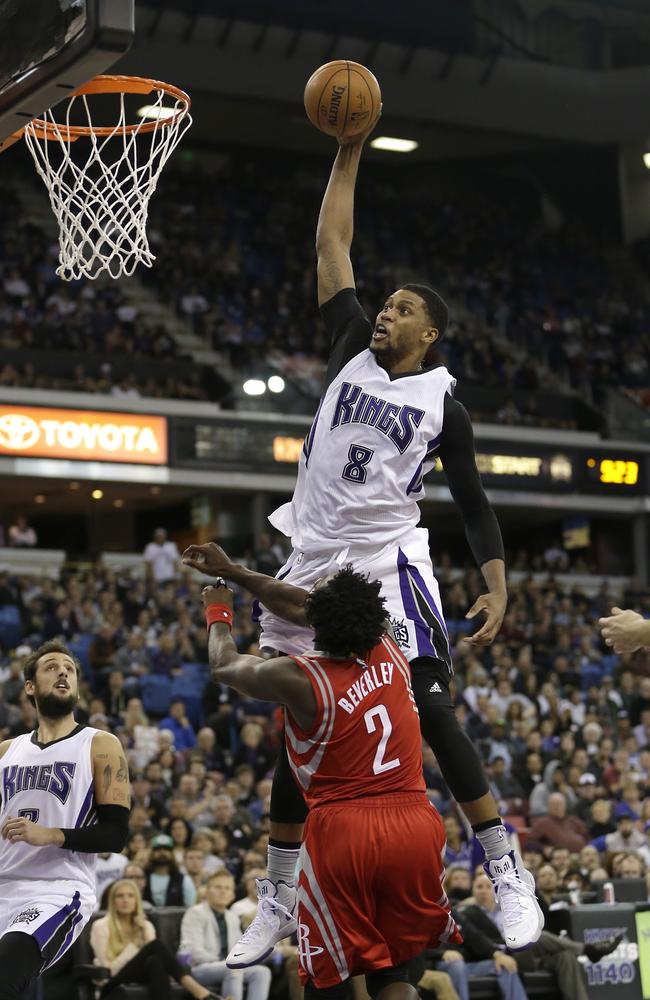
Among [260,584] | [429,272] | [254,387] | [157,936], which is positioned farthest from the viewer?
[429,272]

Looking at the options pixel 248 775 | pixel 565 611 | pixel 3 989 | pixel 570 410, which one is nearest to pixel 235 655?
pixel 3 989

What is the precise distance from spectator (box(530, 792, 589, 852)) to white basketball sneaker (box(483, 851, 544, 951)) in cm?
1038

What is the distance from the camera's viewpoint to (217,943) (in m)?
11.1

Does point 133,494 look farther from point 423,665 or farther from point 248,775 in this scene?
point 423,665

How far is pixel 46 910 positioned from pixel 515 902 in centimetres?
197

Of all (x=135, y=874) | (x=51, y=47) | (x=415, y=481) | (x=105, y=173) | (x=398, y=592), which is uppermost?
(x=105, y=173)

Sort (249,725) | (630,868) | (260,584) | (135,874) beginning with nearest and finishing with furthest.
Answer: (260,584) → (135,874) → (630,868) → (249,725)

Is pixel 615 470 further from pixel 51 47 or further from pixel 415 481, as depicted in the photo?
pixel 51 47

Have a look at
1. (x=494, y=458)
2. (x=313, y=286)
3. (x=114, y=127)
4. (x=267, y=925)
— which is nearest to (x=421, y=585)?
(x=267, y=925)

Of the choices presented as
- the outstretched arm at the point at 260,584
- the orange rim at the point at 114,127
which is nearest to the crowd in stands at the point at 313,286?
the orange rim at the point at 114,127

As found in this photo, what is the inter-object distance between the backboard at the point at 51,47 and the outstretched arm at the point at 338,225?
48.8 inches

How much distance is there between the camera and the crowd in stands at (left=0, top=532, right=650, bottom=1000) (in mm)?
13820

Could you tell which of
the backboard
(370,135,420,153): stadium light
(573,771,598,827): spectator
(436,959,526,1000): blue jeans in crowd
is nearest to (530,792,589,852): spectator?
(573,771,598,827): spectator

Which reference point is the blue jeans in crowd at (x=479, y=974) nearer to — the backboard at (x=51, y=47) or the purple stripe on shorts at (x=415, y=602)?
the purple stripe on shorts at (x=415, y=602)
